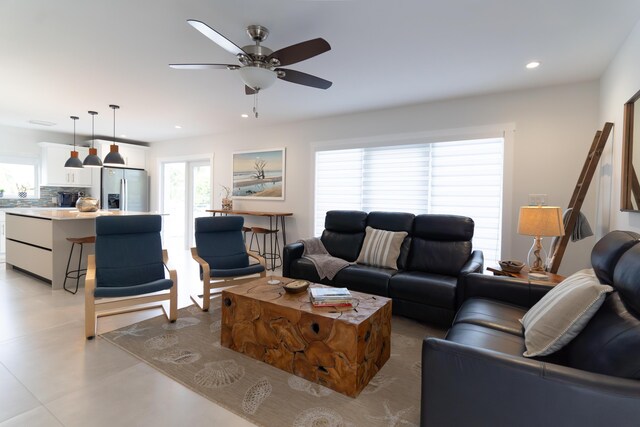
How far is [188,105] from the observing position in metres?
4.38

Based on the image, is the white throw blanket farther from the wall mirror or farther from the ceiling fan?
the wall mirror

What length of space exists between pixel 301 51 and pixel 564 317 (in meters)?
2.09

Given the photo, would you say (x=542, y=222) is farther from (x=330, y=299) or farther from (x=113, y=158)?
(x=113, y=158)

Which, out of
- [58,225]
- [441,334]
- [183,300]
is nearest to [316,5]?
[441,334]

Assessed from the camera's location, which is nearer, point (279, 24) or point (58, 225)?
point (279, 24)

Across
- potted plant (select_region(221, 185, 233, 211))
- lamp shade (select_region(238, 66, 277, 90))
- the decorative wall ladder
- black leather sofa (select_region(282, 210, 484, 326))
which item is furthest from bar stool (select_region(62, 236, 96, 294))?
the decorative wall ladder

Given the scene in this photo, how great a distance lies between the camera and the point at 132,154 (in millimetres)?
7129

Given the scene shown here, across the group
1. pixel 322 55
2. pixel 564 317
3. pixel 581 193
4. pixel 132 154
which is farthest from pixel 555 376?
pixel 132 154

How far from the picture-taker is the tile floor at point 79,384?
1.69 m

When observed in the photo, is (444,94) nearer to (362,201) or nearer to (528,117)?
(528,117)

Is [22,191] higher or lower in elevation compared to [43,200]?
higher

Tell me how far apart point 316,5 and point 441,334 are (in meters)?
2.82

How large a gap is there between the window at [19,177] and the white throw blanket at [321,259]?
6.20 metres

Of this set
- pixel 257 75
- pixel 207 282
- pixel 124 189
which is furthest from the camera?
pixel 124 189
